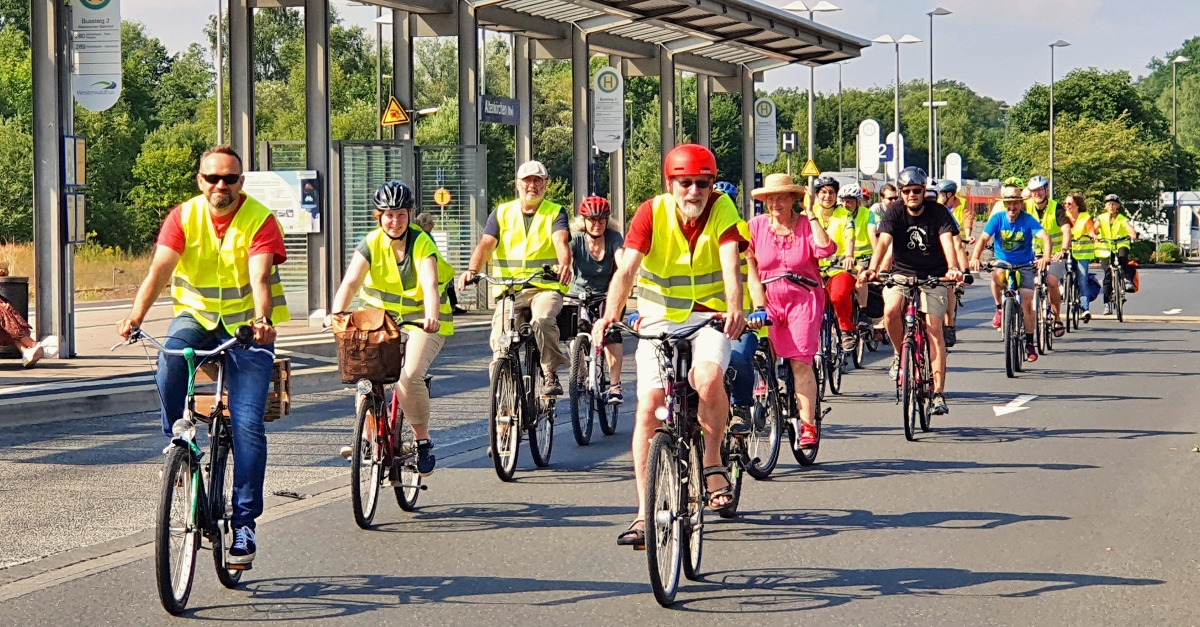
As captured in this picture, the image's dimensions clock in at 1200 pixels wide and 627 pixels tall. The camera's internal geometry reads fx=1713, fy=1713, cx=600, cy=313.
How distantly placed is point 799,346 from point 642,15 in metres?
15.2

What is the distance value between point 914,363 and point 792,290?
1.34m

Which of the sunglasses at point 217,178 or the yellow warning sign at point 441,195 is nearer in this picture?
the sunglasses at point 217,178

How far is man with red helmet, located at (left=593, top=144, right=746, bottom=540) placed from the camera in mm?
6988

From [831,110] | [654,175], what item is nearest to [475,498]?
[654,175]

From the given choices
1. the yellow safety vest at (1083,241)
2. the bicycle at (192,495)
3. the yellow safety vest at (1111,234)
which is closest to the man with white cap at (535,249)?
the bicycle at (192,495)

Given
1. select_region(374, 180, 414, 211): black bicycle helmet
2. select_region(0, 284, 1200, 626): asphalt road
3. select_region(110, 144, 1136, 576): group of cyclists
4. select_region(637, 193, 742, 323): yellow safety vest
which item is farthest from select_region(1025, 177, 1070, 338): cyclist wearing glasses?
select_region(637, 193, 742, 323): yellow safety vest

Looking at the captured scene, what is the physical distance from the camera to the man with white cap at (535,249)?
35.0ft

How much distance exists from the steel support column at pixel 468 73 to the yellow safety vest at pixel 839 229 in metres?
9.38

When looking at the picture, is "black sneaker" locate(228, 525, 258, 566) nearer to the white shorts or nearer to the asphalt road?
the asphalt road

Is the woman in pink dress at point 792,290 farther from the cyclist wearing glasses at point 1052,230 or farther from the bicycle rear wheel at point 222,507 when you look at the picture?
the cyclist wearing glasses at point 1052,230

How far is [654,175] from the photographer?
91.4 m

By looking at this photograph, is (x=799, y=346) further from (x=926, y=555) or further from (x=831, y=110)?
(x=831, y=110)

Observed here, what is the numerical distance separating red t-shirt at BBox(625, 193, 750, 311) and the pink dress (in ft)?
8.62

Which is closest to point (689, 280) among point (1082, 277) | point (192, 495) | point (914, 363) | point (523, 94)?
point (192, 495)
